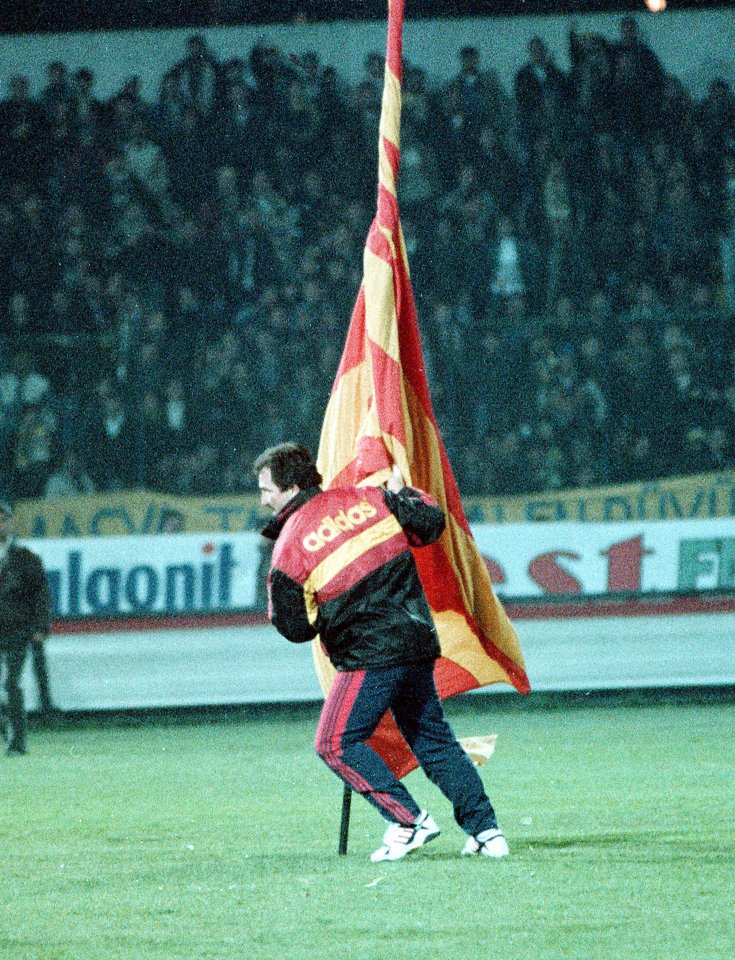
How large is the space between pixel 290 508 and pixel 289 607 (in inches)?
13.4

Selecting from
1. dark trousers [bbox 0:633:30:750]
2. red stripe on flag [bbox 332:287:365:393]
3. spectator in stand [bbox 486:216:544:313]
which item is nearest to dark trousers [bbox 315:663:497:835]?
red stripe on flag [bbox 332:287:365:393]

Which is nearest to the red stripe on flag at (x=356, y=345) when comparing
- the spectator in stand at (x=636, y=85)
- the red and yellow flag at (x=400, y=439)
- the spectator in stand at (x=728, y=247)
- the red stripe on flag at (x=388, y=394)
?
the red and yellow flag at (x=400, y=439)

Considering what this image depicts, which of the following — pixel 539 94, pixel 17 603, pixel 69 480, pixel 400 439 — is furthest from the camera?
pixel 539 94

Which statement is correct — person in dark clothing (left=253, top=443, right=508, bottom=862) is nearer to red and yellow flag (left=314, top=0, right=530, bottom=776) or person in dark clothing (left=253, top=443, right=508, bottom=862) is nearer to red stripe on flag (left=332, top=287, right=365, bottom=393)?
red and yellow flag (left=314, top=0, right=530, bottom=776)

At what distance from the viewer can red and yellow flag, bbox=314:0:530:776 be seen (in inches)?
218

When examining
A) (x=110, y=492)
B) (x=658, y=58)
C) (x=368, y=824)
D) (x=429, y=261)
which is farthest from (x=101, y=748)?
(x=658, y=58)

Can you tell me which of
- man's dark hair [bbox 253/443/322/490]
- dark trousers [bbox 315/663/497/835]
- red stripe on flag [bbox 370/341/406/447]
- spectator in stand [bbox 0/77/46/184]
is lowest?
dark trousers [bbox 315/663/497/835]

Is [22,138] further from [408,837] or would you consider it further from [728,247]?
[408,837]

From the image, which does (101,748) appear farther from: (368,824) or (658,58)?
(658,58)

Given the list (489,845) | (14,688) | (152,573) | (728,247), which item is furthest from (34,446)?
(489,845)

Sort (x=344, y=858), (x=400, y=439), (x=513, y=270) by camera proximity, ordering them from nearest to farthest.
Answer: (x=344, y=858), (x=400, y=439), (x=513, y=270)

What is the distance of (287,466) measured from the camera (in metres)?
4.97

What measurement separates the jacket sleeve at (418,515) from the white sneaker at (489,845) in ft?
3.33

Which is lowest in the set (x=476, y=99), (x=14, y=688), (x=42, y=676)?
(x=42, y=676)
